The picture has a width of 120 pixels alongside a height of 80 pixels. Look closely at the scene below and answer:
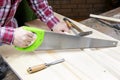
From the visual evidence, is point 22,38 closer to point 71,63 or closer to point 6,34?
point 6,34

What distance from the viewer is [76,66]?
822 millimetres

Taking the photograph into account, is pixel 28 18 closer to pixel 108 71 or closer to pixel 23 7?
pixel 23 7

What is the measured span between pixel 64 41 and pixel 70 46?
0.12ft

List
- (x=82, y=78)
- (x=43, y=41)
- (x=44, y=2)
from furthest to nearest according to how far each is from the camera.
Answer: (x=44, y=2)
(x=43, y=41)
(x=82, y=78)

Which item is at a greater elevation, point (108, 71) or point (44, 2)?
point (44, 2)

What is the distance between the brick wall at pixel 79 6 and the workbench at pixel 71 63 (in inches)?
75.5

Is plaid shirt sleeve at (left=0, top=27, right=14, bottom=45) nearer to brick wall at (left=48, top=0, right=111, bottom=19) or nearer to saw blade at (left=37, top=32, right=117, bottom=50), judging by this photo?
saw blade at (left=37, top=32, right=117, bottom=50)

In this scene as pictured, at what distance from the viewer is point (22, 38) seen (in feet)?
2.73

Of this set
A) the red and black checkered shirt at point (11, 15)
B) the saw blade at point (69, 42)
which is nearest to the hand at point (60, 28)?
the red and black checkered shirt at point (11, 15)

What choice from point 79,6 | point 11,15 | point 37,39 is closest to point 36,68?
point 37,39

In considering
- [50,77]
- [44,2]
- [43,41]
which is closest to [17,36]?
[43,41]

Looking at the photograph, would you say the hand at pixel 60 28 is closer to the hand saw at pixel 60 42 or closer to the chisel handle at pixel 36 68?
the hand saw at pixel 60 42

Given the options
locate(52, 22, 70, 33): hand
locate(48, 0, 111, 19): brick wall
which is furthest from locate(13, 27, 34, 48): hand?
locate(48, 0, 111, 19): brick wall

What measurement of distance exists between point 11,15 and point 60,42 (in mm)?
260
